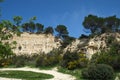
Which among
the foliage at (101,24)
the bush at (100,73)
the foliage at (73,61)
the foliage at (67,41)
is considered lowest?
the bush at (100,73)

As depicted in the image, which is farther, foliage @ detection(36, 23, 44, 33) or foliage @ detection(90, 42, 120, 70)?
foliage @ detection(36, 23, 44, 33)

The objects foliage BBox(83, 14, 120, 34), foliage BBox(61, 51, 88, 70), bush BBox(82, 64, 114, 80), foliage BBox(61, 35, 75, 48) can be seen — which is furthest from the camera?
foliage BBox(61, 35, 75, 48)

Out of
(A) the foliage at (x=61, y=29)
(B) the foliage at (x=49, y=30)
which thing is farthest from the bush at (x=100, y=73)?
(B) the foliage at (x=49, y=30)

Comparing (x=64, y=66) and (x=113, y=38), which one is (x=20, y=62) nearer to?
(x=64, y=66)

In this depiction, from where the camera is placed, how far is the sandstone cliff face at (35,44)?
56312 mm

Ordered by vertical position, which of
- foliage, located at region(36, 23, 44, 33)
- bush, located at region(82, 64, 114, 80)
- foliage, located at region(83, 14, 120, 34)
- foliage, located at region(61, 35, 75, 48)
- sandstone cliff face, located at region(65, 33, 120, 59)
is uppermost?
foliage, located at region(36, 23, 44, 33)

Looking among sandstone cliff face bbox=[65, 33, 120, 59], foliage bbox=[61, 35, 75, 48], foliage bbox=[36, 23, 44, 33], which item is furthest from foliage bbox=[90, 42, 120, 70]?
foliage bbox=[36, 23, 44, 33]

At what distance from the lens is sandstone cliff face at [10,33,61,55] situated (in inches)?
2217

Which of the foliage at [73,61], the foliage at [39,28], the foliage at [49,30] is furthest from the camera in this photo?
the foliage at [39,28]

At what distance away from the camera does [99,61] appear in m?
30.3

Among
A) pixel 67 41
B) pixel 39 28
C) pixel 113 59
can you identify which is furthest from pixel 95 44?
pixel 39 28

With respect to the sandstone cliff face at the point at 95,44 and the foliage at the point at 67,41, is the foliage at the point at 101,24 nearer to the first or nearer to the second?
the sandstone cliff face at the point at 95,44

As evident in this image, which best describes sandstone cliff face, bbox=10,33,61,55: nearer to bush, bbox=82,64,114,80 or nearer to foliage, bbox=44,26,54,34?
foliage, bbox=44,26,54,34

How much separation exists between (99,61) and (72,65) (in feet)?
13.8
